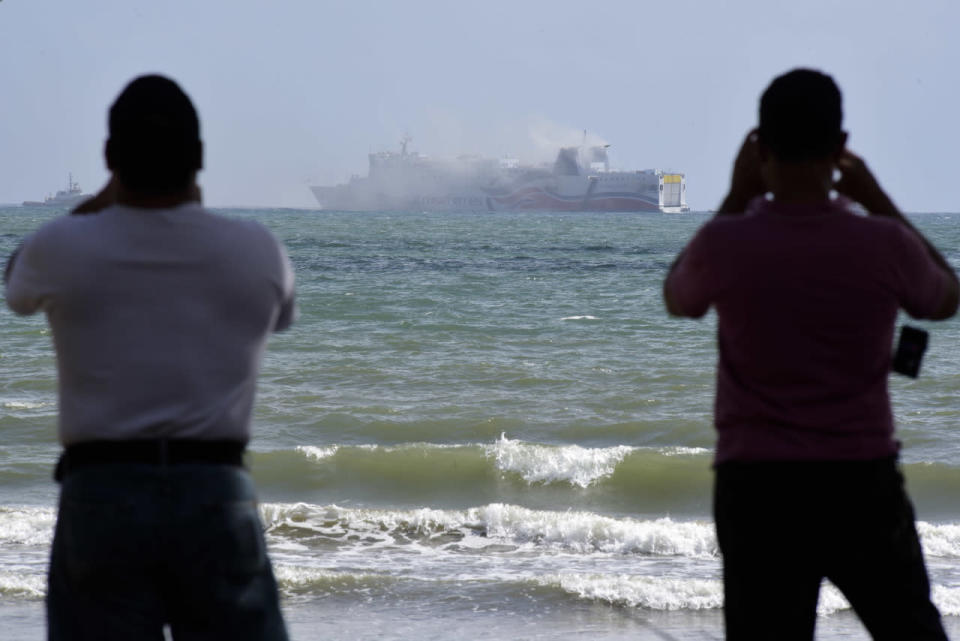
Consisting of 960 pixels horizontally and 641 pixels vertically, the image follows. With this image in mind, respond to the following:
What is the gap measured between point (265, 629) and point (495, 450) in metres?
7.49

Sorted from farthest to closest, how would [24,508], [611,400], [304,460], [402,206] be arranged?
[402,206] → [611,400] → [304,460] → [24,508]

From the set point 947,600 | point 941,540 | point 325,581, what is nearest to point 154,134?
point 325,581

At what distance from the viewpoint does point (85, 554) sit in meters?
1.72

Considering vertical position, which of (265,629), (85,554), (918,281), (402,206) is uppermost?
(918,281)

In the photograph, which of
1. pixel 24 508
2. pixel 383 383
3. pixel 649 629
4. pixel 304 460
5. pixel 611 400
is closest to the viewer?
pixel 649 629

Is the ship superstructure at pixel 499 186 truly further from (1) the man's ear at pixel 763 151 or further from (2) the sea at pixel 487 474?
(1) the man's ear at pixel 763 151

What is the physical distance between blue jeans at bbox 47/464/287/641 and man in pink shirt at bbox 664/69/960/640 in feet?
2.40

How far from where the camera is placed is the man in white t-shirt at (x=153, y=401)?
67.9 inches

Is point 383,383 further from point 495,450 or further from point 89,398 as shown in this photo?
point 89,398

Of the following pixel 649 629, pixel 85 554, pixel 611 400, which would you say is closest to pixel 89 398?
pixel 85 554

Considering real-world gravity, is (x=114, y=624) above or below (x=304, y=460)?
above

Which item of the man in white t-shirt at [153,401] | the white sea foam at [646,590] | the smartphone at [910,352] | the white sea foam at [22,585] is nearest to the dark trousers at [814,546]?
the smartphone at [910,352]

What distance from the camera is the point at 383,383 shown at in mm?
12664

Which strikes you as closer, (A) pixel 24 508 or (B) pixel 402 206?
(A) pixel 24 508
